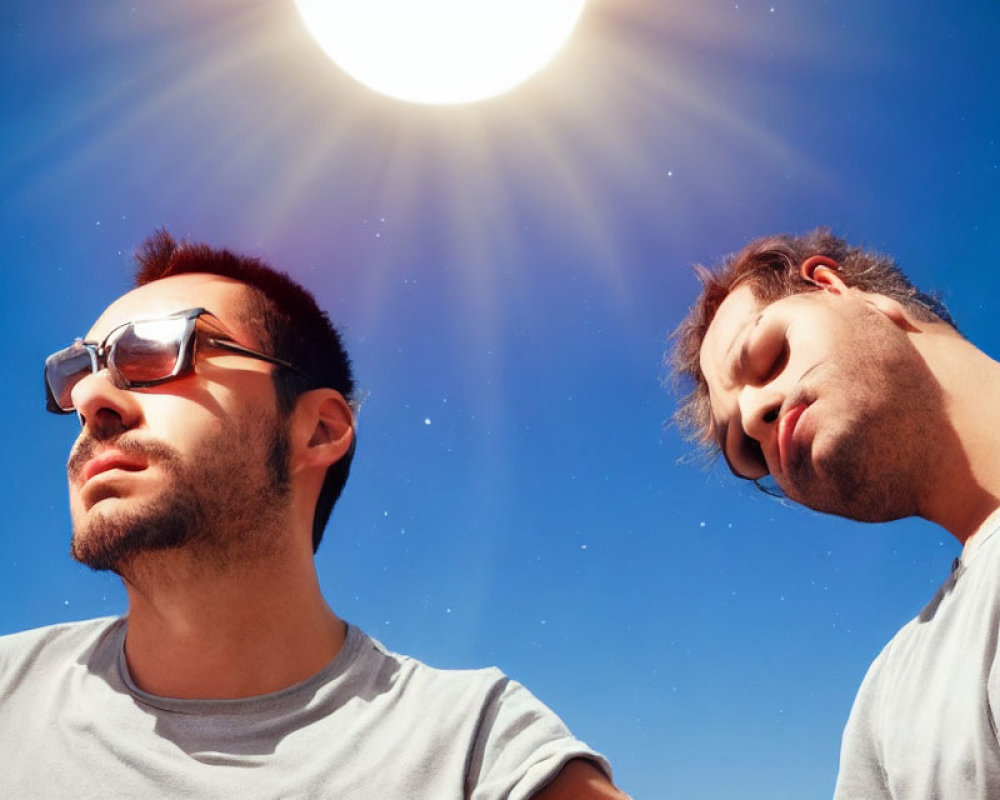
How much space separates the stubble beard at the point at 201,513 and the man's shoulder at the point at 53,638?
1.30ft

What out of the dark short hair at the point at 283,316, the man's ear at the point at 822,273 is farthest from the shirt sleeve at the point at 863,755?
the dark short hair at the point at 283,316

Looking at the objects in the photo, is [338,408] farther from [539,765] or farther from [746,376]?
[746,376]

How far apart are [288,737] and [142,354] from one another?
1.27 meters

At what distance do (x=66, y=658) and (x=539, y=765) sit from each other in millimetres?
1515

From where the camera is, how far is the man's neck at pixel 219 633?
7.07 feet

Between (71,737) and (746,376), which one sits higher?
(746,376)

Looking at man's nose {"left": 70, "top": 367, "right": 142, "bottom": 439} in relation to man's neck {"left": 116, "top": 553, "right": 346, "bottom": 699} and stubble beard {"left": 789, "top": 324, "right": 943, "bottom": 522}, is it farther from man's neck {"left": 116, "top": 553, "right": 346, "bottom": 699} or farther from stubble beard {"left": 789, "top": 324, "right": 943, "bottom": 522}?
stubble beard {"left": 789, "top": 324, "right": 943, "bottom": 522}

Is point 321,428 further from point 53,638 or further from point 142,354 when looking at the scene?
point 53,638

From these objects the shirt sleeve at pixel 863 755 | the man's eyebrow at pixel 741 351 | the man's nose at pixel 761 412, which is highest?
the man's eyebrow at pixel 741 351

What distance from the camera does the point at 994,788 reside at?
215 cm

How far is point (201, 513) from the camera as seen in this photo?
2188mm

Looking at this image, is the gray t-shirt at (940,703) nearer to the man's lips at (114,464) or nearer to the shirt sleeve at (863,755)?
the shirt sleeve at (863,755)

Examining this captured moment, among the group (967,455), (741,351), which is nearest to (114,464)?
(741,351)

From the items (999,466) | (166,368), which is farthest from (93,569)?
(999,466)
